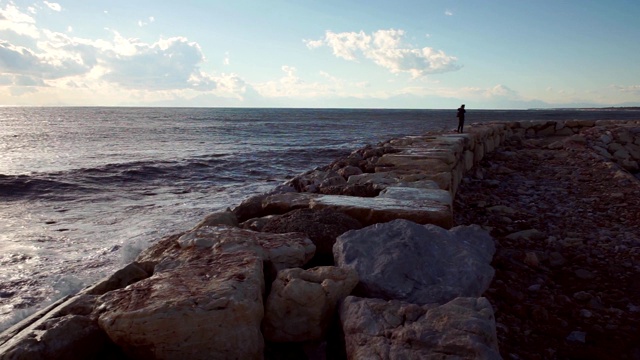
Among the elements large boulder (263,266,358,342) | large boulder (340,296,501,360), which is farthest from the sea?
large boulder (340,296,501,360)

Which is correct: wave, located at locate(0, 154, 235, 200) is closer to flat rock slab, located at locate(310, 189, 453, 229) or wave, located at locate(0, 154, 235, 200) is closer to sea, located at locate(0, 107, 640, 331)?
sea, located at locate(0, 107, 640, 331)

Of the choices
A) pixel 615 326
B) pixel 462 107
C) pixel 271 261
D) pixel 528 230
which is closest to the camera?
pixel 271 261

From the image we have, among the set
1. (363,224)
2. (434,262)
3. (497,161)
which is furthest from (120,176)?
(434,262)

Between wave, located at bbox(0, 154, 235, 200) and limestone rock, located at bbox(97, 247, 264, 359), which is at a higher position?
limestone rock, located at bbox(97, 247, 264, 359)

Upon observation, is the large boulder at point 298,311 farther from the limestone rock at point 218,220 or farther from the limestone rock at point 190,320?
the limestone rock at point 218,220

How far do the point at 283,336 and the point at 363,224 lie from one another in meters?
1.44

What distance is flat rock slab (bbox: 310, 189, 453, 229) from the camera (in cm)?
335

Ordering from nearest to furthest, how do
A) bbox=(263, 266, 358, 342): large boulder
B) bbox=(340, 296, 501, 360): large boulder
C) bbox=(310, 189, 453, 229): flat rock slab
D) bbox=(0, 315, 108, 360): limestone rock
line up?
bbox=(340, 296, 501, 360): large boulder < bbox=(0, 315, 108, 360): limestone rock < bbox=(263, 266, 358, 342): large boulder < bbox=(310, 189, 453, 229): flat rock slab

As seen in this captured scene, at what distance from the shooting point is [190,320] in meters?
1.85

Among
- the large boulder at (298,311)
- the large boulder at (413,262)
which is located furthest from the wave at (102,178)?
the large boulder at (298,311)

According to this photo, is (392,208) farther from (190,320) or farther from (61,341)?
(61,341)

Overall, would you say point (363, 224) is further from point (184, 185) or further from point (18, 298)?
point (184, 185)

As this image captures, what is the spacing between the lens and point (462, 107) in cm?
1371

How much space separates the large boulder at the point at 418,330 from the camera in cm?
177
